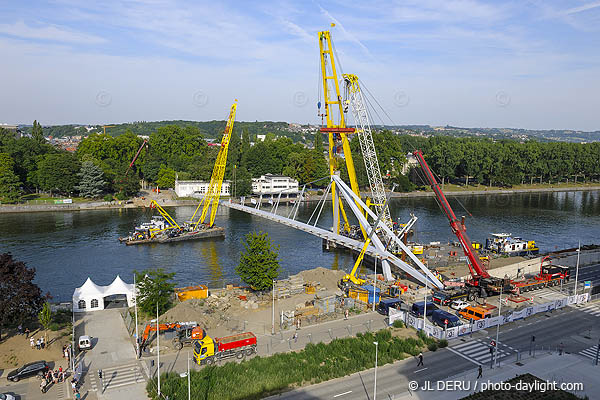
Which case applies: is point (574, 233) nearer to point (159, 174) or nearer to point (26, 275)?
point (26, 275)

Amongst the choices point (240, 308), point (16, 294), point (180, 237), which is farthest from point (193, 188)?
point (16, 294)

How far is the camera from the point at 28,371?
15.9m

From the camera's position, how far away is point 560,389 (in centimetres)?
1483

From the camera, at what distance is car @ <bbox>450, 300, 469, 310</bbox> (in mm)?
22344

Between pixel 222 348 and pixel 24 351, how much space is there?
760cm

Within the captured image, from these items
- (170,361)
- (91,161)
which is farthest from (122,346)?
(91,161)

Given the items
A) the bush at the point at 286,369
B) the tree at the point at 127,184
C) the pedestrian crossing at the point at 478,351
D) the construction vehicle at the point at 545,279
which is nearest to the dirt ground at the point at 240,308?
the bush at the point at 286,369

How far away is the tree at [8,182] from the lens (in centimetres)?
5356

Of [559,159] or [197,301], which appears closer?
[197,301]

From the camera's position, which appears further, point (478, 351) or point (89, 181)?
point (89, 181)

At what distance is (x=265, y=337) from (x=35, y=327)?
9.78m

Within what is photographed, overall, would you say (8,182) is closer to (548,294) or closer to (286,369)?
(286,369)

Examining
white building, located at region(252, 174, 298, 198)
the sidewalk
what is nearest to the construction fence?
the sidewalk

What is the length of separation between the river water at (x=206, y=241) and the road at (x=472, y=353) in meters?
14.0
